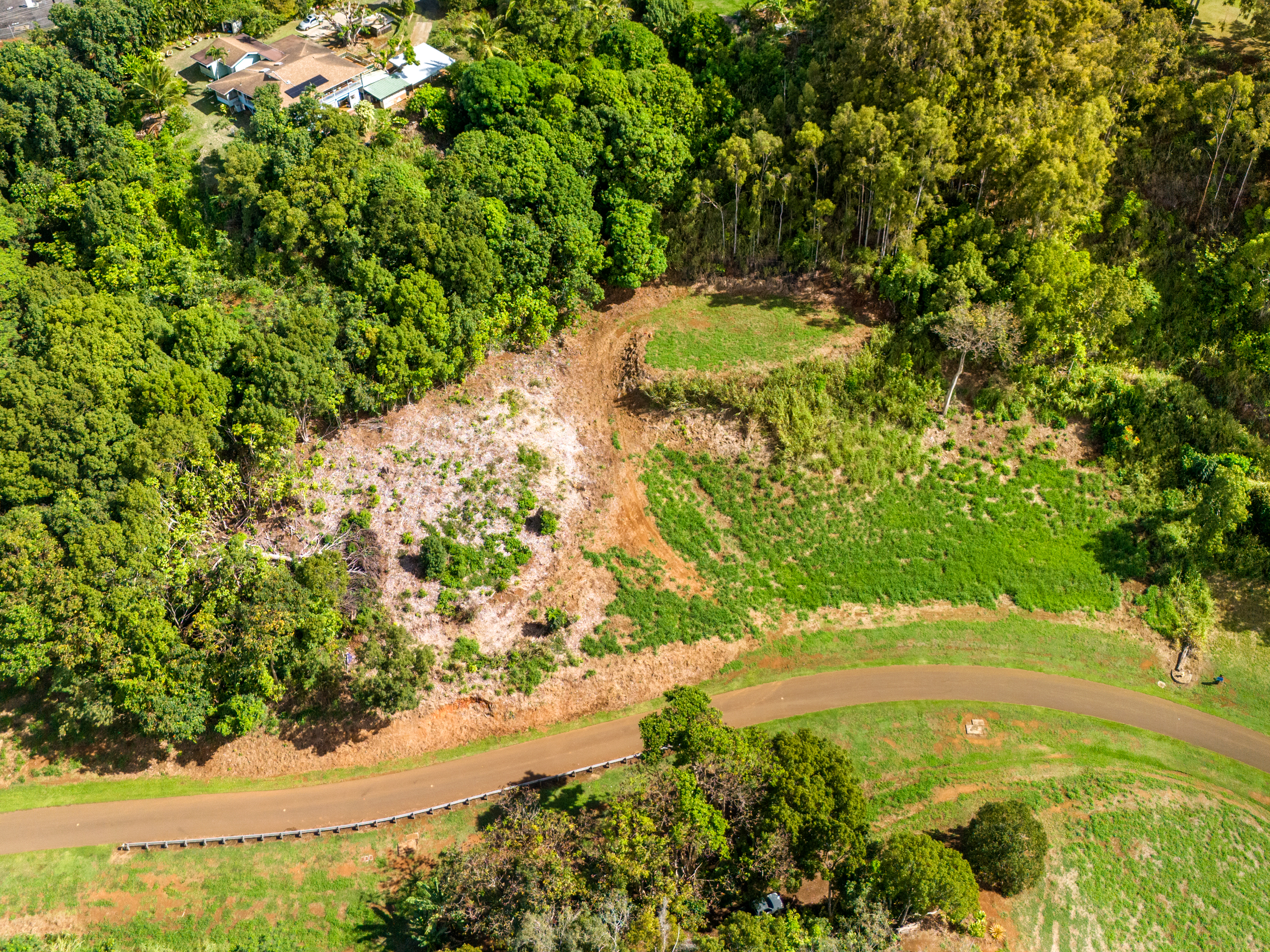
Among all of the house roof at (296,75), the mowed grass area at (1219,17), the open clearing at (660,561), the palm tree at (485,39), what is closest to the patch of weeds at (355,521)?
the open clearing at (660,561)

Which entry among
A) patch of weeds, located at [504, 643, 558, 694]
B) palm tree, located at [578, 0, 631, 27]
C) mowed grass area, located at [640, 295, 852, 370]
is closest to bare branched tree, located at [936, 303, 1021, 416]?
mowed grass area, located at [640, 295, 852, 370]

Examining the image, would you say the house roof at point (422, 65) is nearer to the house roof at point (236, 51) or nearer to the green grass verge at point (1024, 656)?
the house roof at point (236, 51)

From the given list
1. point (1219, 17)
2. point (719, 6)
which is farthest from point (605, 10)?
point (1219, 17)

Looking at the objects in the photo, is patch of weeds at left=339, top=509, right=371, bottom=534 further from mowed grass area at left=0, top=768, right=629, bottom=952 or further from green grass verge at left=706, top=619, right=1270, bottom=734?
green grass verge at left=706, top=619, right=1270, bottom=734

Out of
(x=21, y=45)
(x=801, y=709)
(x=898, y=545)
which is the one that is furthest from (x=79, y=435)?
(x=898, y=545)

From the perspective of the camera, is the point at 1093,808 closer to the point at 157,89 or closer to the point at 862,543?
the point at 862,543

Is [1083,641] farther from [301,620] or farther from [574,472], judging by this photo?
[301,620]
